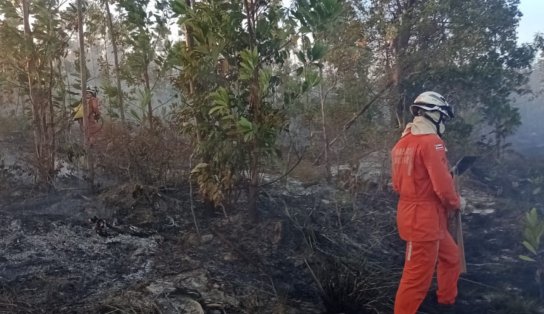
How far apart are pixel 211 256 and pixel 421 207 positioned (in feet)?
6.62

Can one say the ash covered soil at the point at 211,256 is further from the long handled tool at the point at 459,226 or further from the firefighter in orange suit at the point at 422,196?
the firefighter in orange suit at the point at 422,196

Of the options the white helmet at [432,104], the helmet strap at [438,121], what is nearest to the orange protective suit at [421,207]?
the helmet strap at [438,121]

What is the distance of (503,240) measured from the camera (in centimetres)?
612

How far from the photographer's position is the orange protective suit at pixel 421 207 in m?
3.58

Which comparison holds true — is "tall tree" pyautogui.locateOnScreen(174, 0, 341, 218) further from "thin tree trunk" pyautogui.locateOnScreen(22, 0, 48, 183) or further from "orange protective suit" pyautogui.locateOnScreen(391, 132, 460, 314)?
"thin tree trunk" pyautogui.locateOnScreen(22, 0, 48, 183)

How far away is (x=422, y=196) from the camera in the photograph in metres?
3.68

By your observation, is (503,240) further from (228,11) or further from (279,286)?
(228,11)

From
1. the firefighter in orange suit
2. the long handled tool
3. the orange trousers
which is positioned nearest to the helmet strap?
the firefighter in orange suit

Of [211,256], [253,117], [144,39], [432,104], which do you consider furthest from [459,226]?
[144,39]

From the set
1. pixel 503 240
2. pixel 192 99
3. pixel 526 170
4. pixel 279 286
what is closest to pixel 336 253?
pixel 279 286

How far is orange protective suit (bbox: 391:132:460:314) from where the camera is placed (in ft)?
11.8

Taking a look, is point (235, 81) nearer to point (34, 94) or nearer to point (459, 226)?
point (459, 226)

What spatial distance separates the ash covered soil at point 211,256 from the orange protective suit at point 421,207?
477 millimetres

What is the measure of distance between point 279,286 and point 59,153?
424 cm
